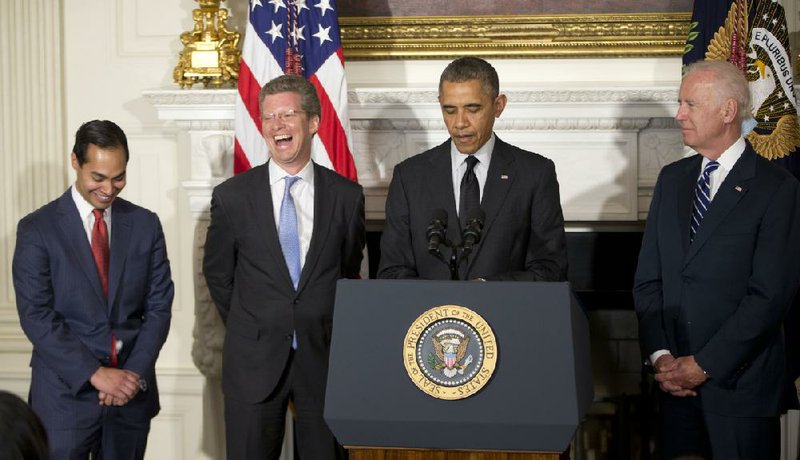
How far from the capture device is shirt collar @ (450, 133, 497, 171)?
13.2 feet

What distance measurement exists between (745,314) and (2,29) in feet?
13.3

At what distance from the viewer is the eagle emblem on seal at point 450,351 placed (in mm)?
2973

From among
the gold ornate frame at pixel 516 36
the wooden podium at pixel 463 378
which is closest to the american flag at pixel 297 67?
the gold ornate frame at pixel 516 36

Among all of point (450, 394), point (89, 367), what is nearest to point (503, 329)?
point (450, 394)

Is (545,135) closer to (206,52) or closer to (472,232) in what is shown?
(206,52)

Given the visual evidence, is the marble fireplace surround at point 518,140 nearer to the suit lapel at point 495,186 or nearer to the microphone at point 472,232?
the suit lapel at point 495,186

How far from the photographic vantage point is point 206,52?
539 cm

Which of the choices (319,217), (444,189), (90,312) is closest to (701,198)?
(444,189)

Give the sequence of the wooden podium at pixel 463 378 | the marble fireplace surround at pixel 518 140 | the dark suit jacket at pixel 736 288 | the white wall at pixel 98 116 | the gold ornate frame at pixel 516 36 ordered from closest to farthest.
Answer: the wooden podium at pixel 463 378 < the dark suit jacket at pixel 736 288 < the marble fireplace surround at pixel 518 140 < the gold ornate frame at pixel 516 36 < the white wall at pixel 98 116

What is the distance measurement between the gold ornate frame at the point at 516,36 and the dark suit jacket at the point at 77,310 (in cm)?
186

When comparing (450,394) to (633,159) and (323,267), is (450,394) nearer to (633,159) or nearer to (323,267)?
(323,267)

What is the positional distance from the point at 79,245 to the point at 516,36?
2.48 metres

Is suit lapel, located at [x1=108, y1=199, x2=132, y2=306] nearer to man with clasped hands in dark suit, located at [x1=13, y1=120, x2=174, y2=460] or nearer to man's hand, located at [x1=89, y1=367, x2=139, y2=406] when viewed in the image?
man with clasped hands in dark suit, located at [x1=13, y1=120, x2=174, y2=460]

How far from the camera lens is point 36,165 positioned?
5852 millimetres
